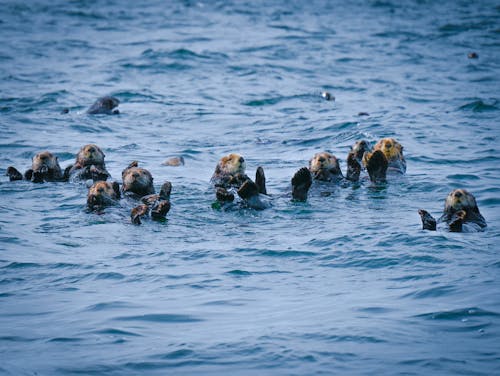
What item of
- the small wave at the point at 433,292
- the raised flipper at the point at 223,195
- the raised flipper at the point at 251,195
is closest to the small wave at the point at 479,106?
the raised flipper at the point at 251,195

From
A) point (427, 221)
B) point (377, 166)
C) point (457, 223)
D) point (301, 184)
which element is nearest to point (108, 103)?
point (377, 166)

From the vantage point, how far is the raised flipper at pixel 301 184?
384 inches

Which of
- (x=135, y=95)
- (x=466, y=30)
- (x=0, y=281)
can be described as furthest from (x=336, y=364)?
(x=466, y=30)

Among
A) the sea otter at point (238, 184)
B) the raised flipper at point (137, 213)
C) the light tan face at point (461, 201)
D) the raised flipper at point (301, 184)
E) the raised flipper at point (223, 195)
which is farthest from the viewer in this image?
the raised flipper at point (301, 184)

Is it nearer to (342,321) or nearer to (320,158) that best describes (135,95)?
(320,158)

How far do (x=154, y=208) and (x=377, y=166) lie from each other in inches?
131

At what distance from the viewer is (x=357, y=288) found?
281 inches

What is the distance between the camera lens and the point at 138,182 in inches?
397

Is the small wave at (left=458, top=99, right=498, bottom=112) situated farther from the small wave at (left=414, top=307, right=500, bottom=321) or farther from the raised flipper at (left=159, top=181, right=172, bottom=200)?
the small wave at (left=414, top=307, right=500, bottom=321)

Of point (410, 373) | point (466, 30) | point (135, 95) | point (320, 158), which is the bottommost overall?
point (410, 373)

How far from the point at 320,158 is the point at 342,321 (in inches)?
194

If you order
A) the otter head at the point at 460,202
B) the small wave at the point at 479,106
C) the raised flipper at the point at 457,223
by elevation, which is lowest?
the raised flipper at the point at 457,223

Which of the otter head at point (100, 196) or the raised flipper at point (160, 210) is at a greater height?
the otter head at point (100, 196)

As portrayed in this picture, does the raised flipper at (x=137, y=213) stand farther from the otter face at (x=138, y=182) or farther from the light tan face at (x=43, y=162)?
the light tan face at (x=43, y=162)
